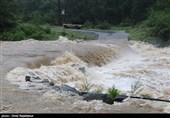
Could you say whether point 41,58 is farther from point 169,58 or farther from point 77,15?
point 77,15

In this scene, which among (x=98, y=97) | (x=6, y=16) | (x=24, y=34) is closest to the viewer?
(x=98, y=97)

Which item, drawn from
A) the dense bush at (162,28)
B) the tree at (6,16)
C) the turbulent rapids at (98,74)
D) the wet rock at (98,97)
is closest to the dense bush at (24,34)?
the tree at (6,16)

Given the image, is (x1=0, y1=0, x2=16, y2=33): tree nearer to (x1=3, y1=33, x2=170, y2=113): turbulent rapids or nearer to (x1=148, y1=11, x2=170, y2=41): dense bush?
(x1=3, y1=33, x2=170, y2=113): turbulent rapids

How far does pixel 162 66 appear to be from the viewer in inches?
707

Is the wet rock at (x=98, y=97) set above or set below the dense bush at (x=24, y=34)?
above

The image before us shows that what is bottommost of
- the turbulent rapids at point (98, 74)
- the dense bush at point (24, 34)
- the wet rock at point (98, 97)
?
the dense bush at point (24, 34)

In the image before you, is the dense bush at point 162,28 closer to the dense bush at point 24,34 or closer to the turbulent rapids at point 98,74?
the turbulent rapids at point 98,74

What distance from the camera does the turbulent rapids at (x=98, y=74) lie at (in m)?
11.1

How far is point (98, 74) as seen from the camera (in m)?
15.5

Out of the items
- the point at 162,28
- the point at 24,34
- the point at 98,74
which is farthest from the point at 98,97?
the point at 162,28

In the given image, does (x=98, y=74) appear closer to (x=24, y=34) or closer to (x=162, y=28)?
(x=24, y=34)

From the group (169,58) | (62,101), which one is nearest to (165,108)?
(62,101)

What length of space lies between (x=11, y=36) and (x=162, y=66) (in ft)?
38.7

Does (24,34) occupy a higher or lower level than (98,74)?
lower
